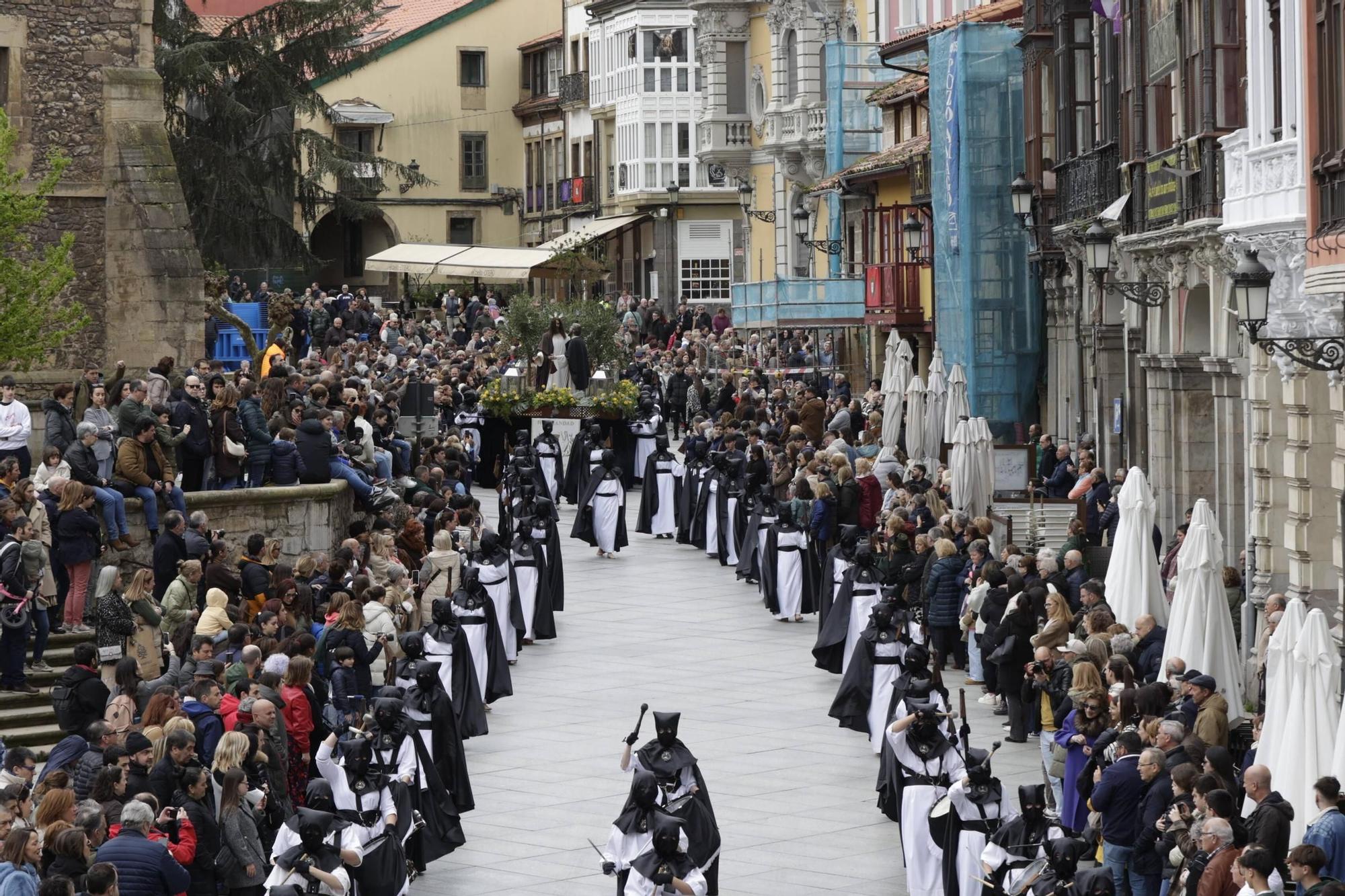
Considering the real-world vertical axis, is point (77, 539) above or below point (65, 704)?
above

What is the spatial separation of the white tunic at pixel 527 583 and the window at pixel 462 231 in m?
46.8

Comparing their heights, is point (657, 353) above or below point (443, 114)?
below

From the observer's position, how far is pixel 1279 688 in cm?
1405

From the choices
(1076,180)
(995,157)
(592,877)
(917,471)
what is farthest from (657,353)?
(592,877)

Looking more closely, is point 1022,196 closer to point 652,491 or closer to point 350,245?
point 652,491

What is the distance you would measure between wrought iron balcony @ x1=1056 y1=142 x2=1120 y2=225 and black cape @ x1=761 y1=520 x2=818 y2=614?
557cm

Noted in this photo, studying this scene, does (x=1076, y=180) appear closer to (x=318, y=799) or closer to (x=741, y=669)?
(x=741, y=669)

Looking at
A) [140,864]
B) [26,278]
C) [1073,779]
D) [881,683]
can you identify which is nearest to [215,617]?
[881,683]

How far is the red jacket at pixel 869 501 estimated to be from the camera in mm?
26828

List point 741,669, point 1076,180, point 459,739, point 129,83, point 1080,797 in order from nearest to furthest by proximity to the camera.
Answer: point 1080,797
point 459,739
point 741,669
point 129,83
point 1076,180

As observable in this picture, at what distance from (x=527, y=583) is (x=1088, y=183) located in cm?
1010

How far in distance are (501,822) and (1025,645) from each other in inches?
189

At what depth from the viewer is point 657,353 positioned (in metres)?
46.7

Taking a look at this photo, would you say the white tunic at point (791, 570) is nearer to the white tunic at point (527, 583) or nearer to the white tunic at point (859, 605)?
the white tunic at point (527, 583)
